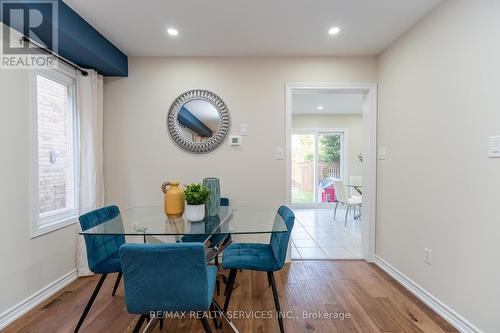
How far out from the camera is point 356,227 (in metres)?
4.43

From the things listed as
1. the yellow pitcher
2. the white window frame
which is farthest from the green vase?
the white window frame

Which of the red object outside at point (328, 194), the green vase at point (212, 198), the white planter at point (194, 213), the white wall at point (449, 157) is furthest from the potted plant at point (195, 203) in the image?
the red object outside at point (328, 194)

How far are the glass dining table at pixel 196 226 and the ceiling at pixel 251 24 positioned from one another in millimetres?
1737

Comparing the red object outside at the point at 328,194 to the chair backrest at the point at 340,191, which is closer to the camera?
the chair backrest at the point at 340,191

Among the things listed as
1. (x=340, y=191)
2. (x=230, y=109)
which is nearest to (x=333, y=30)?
(x=230, y=109)

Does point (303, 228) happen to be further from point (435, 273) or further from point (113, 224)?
point (113, 224)

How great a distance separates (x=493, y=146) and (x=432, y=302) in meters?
1.34

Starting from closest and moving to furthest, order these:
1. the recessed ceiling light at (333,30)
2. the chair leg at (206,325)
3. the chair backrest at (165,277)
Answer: the chair backrest at (165,277) < the chair leg at (206,325) < the recessed ceiling light at (333,30)

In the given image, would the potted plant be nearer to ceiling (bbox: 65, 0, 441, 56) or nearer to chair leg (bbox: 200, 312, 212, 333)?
chair leg (bbox: 200, 312, 212, 333)

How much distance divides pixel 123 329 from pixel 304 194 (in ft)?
17.6

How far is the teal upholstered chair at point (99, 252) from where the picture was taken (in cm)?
171

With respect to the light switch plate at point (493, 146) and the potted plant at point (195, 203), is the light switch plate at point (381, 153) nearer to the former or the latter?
the light switch plate at point (493, 146)

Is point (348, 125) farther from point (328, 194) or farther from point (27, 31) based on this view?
point (27, 31)

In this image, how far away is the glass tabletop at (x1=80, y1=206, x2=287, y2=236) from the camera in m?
1.61
